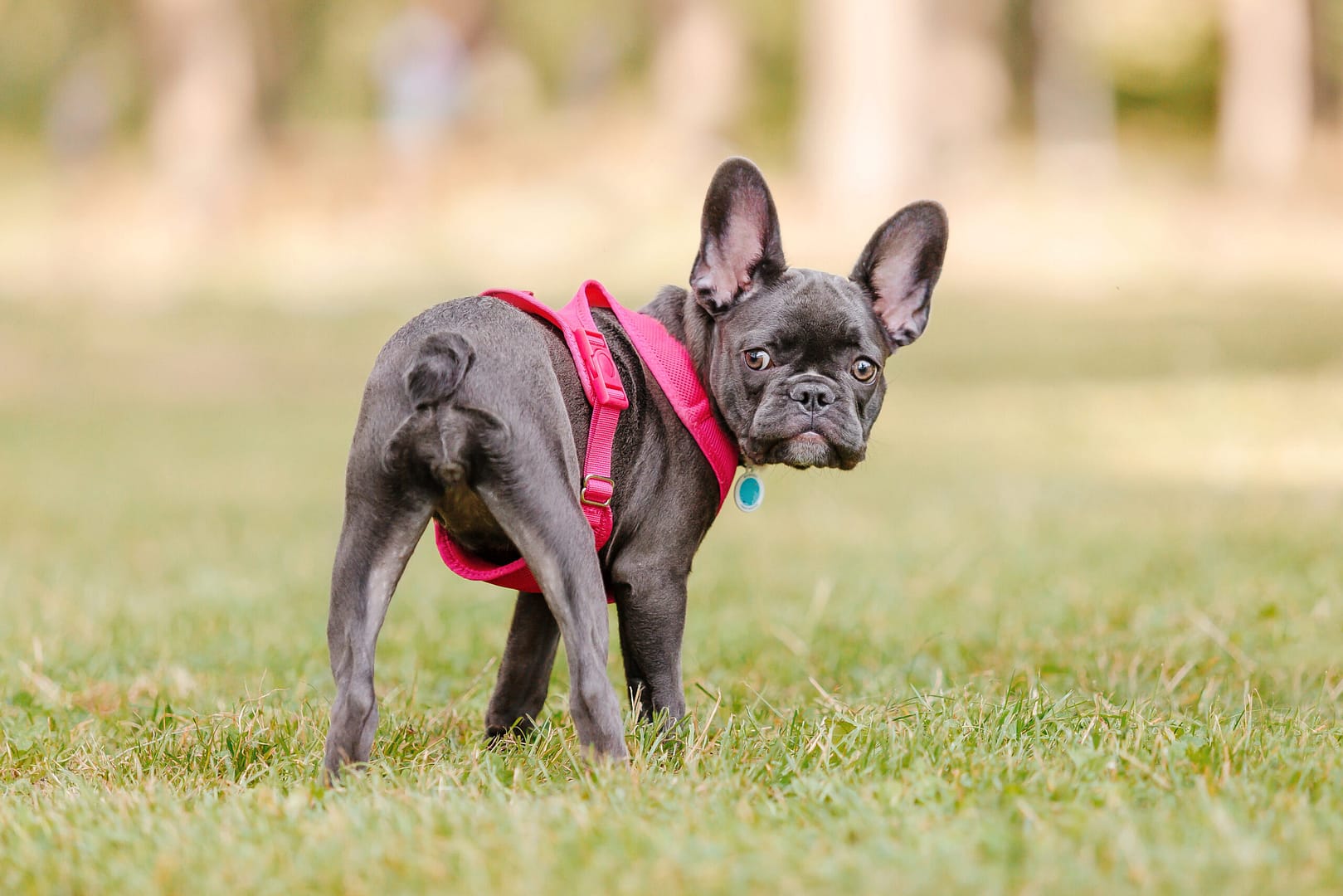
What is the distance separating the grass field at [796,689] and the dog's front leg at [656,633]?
134mm

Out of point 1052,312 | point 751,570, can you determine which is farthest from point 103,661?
point 1052,312

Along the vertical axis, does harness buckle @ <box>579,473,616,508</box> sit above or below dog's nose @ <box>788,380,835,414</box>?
below

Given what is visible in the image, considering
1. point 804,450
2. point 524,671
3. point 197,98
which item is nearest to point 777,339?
point 804,450

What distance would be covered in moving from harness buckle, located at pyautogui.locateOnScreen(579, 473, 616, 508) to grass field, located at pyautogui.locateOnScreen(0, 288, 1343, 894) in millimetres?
597

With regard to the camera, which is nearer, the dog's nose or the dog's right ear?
the dog's nose

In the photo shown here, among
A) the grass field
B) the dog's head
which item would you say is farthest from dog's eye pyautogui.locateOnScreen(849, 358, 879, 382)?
the grass field

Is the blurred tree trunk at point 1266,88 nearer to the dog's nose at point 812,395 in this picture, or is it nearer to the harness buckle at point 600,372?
the dog's nose at point 812,395

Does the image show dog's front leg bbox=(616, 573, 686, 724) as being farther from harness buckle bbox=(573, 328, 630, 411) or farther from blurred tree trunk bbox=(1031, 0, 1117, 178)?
blurred tree trunk bbox=(1031, 0, 1117, 178)

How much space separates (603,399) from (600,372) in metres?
0.08

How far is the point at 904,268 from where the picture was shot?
4.74 m

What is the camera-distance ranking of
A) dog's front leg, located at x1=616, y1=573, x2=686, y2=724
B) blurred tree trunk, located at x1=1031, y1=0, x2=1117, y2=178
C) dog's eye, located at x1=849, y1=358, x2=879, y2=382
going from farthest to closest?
blurred tree trunk, located at x1=1031, y1=0, x2=1117, y2=178 < dog's eye, located at x1=849, y1=358, x2=879, y2=382 < dog's front leg, located at x1=616, y1=573, x2=686, y2=724

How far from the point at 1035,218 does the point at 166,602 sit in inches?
823

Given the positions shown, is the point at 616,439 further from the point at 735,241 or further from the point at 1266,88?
the point at 1266,88

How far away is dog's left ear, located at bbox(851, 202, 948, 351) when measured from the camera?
4.70 metres
